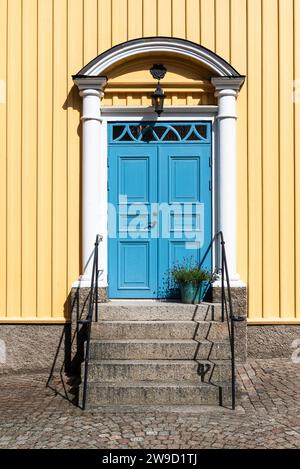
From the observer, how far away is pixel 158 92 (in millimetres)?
6363

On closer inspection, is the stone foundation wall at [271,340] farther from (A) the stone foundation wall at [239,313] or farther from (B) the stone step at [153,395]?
(B) the stone step at [153,395]

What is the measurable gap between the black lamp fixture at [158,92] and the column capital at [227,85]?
0.68 m

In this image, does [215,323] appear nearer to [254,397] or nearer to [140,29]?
[254,397]

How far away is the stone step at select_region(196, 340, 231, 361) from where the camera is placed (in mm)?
5449

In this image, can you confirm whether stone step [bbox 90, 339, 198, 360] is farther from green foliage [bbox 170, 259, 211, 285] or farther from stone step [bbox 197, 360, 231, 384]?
green foliage [bbox 170, 259, 211, 285]

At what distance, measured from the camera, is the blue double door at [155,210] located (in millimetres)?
6617

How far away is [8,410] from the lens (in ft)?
16.1

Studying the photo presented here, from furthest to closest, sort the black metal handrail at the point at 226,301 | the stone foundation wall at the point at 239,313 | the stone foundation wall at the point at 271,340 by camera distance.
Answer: the stone foundation wall at the point at 271,340, the stone foundation wall at the point at 239,313, the black metal handrail at the point at 226,301

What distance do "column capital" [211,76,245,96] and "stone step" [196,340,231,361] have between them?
126 inches

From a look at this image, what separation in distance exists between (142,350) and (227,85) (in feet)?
11.6

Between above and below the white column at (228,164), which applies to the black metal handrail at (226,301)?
below

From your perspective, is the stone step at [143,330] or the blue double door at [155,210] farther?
the blue double door at [155,210]

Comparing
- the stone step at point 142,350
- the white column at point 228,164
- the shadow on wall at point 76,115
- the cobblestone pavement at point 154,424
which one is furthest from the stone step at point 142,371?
the shadow on wall at point 76,115

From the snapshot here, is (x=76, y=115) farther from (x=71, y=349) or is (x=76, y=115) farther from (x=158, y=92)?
(x=71, y=349)
